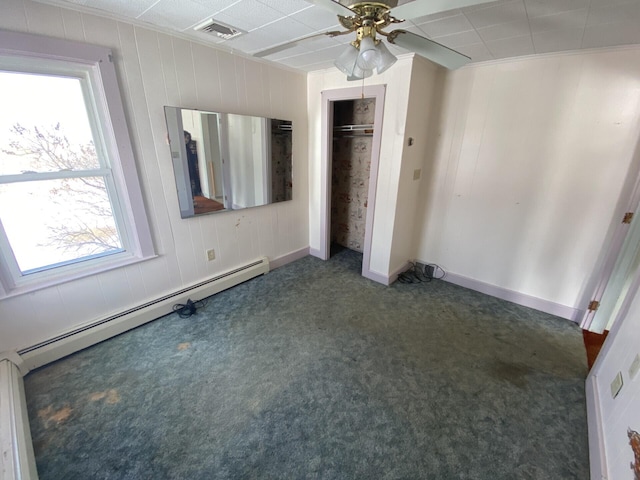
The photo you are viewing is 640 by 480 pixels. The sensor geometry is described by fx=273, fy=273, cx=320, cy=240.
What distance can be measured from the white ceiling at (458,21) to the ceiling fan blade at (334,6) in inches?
20.5

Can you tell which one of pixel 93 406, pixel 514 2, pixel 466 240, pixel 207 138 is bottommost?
pixel 93 406

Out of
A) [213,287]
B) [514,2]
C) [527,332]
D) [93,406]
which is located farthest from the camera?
[213,287]

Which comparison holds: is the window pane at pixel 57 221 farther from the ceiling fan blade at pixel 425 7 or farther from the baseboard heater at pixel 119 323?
the ceiling fan blade at pixel 425 7

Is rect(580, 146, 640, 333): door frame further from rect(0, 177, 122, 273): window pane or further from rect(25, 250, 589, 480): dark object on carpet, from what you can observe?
rect(0, 177, 122, 273): window pane

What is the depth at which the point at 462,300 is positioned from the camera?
2.82 m

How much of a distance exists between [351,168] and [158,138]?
2.42 m

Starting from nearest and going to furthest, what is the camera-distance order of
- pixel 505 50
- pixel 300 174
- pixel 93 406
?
pixel 93 406 < pixel 505 50 < pixel 300 174

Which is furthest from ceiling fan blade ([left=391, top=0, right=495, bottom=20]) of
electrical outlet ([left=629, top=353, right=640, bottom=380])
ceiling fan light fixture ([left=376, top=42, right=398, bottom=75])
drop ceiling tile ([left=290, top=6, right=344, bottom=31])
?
electrical outlet ([left=629, top=353, right=640, bottom=380])

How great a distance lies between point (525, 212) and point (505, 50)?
4.56ft

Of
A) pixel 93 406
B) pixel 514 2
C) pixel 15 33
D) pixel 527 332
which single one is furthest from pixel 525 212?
pixel 15 33

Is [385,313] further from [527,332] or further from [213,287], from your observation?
[213,287]

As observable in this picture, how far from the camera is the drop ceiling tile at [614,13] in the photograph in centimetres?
142

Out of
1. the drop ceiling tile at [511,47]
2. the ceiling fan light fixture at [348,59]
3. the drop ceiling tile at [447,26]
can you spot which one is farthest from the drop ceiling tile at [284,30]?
the drop ceiling tile at [511,47]

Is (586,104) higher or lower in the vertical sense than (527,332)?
higher
